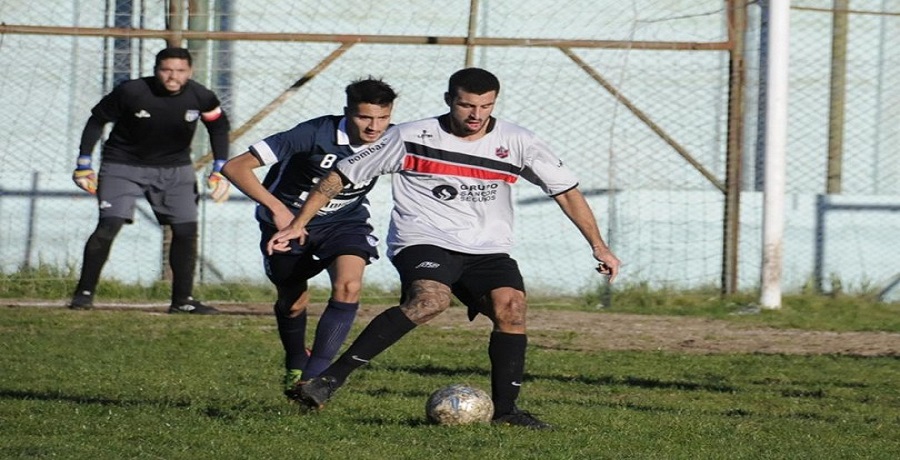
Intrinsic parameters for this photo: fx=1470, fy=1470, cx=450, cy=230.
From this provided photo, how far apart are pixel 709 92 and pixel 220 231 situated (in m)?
4.91

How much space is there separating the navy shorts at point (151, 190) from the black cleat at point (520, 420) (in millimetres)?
5623

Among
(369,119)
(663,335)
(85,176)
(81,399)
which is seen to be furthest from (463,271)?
(85,176)

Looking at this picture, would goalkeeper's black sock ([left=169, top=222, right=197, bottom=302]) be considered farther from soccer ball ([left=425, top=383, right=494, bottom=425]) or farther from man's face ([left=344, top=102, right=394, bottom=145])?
soccer ball ([left=425, top=383, right=494, bottom=425])

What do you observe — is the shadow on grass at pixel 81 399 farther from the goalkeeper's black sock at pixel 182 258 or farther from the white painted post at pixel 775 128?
the white painted post at pixel 775 128

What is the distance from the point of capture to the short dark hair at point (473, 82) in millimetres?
6273

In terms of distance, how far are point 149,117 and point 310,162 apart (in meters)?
4.00

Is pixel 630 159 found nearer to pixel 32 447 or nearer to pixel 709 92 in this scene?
pixel 709 92

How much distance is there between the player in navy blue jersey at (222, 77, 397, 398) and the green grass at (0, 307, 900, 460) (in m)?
0.38

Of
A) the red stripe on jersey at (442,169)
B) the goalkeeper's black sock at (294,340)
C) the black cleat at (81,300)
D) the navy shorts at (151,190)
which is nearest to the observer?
the red stripe on jersey at (442,169)

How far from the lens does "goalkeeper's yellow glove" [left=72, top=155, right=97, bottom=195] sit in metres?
11.0

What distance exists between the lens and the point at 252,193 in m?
7.01

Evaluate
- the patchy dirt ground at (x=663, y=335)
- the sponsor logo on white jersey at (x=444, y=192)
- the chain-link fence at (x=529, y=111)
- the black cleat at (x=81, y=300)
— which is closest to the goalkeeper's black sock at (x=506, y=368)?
the sponsor logo on white jersey at (x=444, y=192)

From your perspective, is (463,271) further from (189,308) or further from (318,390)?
(189,308)

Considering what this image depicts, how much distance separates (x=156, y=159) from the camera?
11.3m
